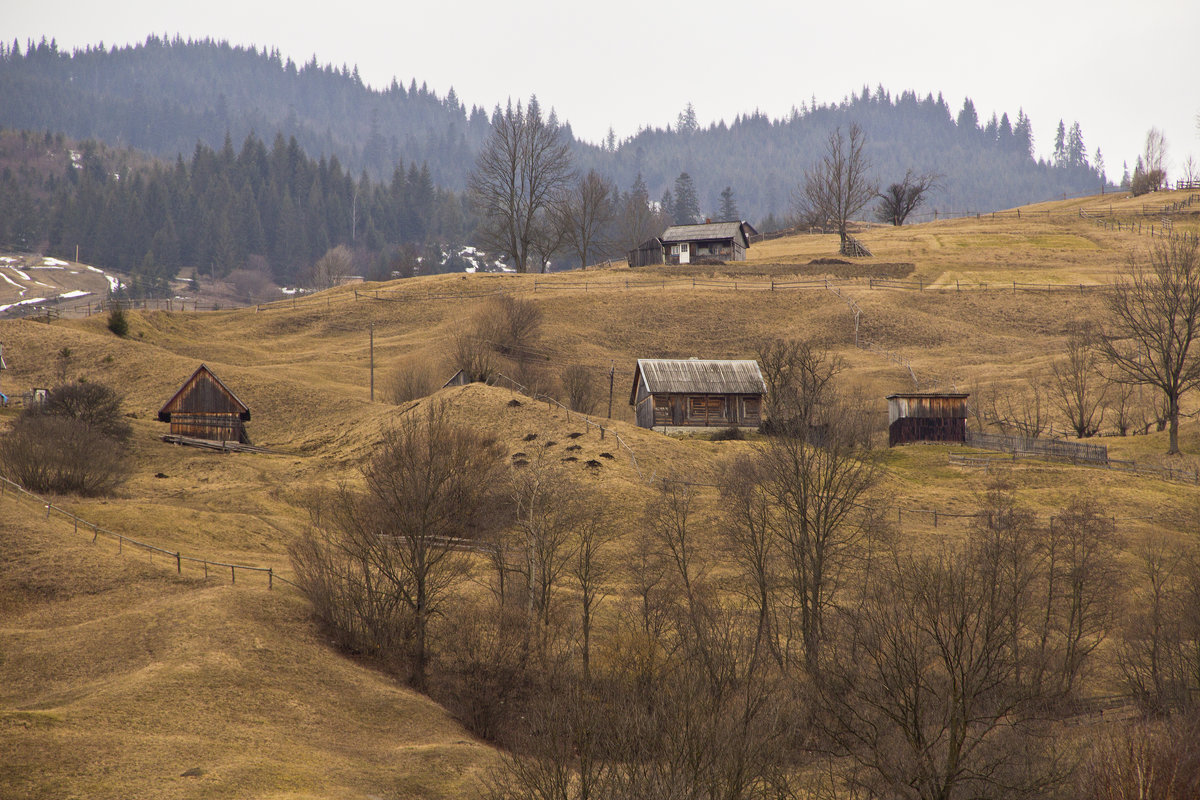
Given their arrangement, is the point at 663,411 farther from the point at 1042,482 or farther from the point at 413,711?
the point at 413,711

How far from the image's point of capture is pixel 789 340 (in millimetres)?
81562

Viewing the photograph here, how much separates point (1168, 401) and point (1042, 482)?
63.6 ft

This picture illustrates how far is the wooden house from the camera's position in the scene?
11074 centimetres

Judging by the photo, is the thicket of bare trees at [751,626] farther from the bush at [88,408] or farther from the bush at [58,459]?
the bush at [88,408]

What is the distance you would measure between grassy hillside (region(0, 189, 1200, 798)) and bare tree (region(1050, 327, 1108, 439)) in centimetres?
338

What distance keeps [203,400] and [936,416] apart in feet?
143

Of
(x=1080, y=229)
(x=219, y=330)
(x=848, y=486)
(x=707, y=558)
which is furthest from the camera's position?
(x=1080, y=229)

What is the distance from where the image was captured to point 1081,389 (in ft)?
202

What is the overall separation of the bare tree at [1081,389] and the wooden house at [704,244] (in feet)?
156

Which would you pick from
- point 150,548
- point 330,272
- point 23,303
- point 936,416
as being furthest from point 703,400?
point 23,303

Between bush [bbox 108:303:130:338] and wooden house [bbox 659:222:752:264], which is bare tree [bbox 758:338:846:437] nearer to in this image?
wooden house [bbox 659:222:752:264]

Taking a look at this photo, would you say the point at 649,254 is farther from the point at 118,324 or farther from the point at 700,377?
the point at 118,324

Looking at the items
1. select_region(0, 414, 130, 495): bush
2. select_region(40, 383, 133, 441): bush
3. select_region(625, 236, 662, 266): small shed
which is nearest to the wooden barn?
select_region(40, 383, 133, 441): bush

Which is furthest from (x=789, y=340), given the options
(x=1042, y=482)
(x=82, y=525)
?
(x=82, y=525)
